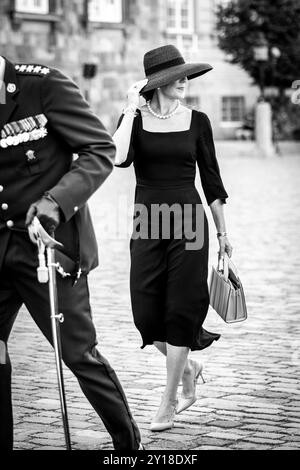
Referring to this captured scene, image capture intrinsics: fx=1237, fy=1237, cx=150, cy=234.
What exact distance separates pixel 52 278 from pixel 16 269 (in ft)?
0.88

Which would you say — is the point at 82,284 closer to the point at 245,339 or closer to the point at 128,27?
the point at 245,339

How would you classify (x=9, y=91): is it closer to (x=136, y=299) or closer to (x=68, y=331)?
(x=68, y=331)

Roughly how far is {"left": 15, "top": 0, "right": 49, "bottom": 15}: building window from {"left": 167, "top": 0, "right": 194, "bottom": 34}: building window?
12.2 meters

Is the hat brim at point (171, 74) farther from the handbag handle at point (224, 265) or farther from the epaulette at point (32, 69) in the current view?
the epaulette at point (32, 69)

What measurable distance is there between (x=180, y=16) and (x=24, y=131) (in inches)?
1735

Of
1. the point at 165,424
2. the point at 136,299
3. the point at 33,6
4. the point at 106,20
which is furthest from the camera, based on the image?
the point at 106,20

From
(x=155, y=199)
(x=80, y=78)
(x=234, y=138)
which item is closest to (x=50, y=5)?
(x=80, y=78)

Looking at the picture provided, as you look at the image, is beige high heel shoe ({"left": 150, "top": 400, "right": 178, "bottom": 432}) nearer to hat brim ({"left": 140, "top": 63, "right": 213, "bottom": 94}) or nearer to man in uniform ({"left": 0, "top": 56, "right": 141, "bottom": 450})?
man in uniform ({"left": 0, "top": 56, "right": 141, "bottom": 450})

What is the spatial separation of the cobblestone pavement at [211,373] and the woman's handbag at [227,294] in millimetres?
492

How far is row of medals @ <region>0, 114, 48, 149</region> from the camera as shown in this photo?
4711mm

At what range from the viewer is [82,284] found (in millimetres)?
4809

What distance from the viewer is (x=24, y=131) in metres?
4.72

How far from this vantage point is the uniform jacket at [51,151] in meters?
4.66

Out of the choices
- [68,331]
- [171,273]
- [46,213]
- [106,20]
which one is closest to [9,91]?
[46,213]
